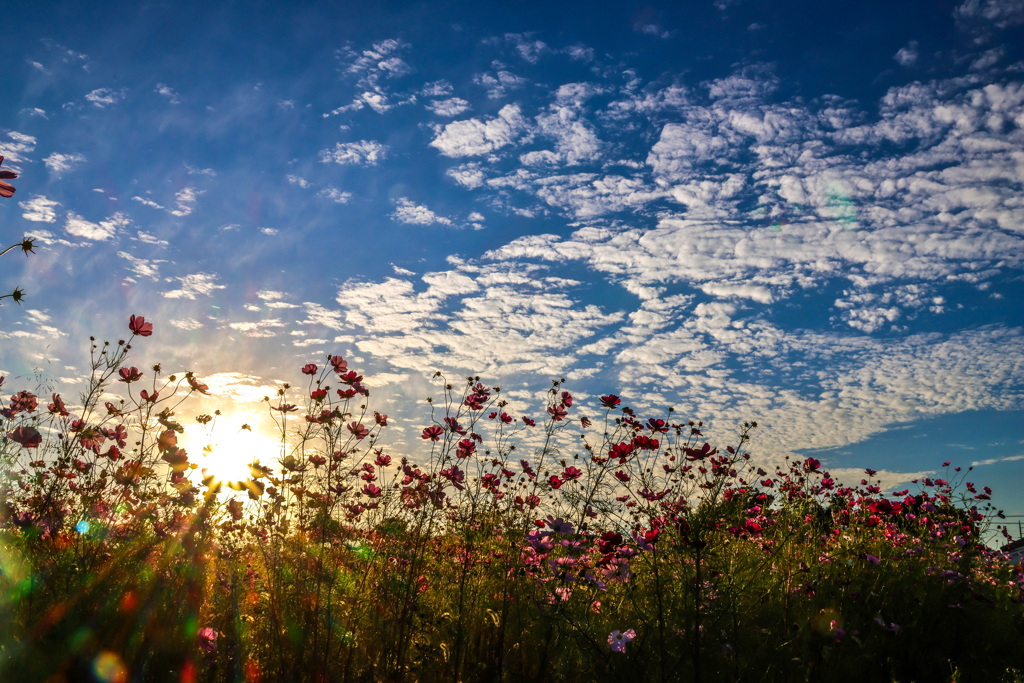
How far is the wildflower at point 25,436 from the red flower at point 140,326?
A: 995mm

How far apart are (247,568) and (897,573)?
18.6ft

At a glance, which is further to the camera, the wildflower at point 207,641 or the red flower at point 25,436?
the red flower at point 25,436

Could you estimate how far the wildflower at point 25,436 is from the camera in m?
3.65

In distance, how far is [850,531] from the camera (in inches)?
233

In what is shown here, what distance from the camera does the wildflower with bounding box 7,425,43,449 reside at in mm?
3646

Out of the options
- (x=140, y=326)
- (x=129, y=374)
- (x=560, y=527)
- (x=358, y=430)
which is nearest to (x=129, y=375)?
(x=129, y=374)

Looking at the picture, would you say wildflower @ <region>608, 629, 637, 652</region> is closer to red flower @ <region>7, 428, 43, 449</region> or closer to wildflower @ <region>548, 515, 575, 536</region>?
wildflower @ <region>548, 515, 575, 536</region>

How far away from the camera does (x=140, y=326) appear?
142 inches

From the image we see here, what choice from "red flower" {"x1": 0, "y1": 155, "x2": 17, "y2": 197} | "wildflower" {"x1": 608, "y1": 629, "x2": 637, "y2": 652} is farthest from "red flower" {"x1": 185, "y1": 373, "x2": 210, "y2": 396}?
"wildflower" {"x1": 608, "y1": 629, "x2": 637, "y2": 652}

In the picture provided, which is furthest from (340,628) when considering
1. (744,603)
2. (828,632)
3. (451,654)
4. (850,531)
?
(850,531)

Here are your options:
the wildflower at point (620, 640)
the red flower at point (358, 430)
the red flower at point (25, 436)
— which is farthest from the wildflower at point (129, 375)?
the wildflower at point (620, 640)

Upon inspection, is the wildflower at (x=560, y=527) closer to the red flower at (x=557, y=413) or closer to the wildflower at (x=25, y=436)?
the red flower at (x=557, y=413)

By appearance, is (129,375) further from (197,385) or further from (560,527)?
(560,527)

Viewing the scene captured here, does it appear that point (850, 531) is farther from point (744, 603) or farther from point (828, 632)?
point (744, 603)
